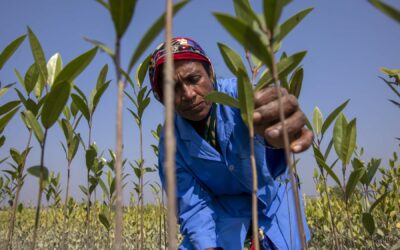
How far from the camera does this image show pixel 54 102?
0.64 meters

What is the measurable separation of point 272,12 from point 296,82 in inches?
19.4

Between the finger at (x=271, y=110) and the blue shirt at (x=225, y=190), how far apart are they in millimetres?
531

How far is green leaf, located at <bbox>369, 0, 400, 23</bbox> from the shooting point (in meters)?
0.39

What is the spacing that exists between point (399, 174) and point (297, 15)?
3.07 metres

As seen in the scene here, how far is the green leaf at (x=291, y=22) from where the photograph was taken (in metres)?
0.67

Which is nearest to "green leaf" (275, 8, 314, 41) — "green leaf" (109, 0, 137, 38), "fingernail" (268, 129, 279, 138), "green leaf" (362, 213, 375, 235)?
"fingernail" (268, 129, 279, 138)

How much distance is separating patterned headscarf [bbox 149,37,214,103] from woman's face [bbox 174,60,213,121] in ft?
0.10

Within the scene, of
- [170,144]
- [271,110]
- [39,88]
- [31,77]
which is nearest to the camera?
[170,144]

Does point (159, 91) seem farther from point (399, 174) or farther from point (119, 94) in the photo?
point (399, 174)

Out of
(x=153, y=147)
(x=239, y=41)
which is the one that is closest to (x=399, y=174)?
(x=153, y=147)

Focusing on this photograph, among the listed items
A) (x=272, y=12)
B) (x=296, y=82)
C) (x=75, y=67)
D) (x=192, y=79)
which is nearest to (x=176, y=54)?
(x=192, y=79)

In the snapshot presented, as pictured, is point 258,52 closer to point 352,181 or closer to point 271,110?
point 271,110

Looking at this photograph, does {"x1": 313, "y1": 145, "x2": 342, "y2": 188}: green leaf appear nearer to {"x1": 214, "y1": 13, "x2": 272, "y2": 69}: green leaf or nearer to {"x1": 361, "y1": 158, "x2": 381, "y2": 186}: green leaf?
{"x1": 361, "y1": 158, "x2": 381, "y2": 186}: green leaf

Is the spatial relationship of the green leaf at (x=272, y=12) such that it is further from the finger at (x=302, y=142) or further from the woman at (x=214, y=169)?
the woman at (x=214, y=169)
